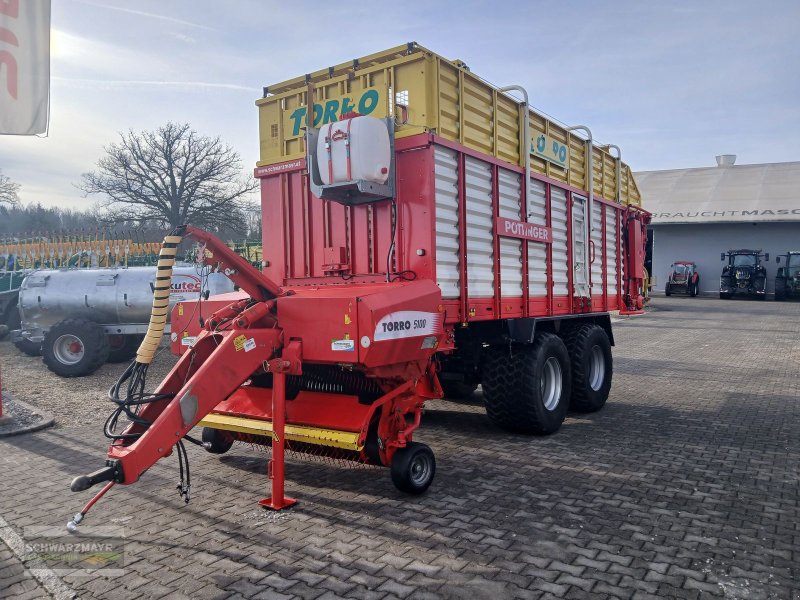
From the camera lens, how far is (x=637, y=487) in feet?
16.0

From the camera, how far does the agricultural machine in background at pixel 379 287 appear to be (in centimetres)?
425

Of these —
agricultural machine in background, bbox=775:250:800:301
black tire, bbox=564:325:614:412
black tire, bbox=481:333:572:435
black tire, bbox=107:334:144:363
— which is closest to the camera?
black tire, bbox=481:333:572:435

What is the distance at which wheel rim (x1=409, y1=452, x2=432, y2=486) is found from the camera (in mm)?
4598

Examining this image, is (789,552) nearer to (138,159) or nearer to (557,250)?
(557,250)

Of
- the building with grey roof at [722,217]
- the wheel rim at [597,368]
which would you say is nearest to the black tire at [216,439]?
the wheel rim at [597,368]

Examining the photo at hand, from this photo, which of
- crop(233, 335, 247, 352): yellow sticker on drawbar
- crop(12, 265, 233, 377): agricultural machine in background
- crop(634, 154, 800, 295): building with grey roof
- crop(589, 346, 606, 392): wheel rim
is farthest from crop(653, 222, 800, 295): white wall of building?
crop(233, 335, 247, 352): yellow sticker on drawbar

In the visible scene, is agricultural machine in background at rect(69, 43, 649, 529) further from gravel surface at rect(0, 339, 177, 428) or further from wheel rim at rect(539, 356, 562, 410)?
gravel surface at rect(0, 339, 177, 428)

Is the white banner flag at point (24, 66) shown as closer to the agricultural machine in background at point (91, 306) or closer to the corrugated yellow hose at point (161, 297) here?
the corrugated yellow hose at point (161, 297)

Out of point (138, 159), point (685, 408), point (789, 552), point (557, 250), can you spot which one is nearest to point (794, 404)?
point (685, 408)

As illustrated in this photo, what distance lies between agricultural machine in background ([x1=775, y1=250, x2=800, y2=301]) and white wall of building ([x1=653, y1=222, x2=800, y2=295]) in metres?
2.39

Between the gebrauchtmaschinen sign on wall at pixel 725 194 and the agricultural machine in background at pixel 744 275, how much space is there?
9.63 feet

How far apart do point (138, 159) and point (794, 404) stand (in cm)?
3058

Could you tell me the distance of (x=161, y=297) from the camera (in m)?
4.18

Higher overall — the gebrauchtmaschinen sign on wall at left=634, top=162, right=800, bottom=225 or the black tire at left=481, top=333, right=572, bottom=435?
the gebrauchtmaschinen sign on wall at left=634, top=162, right=800, bottom=225
